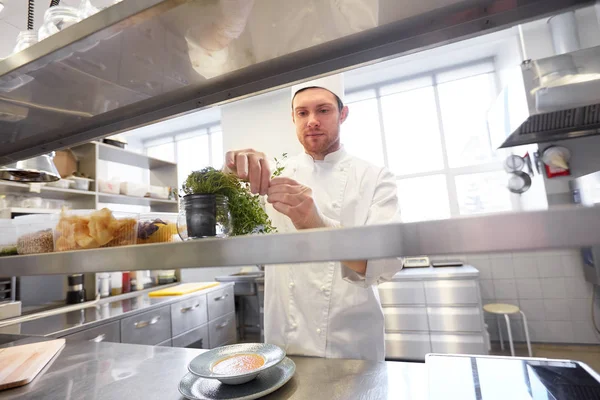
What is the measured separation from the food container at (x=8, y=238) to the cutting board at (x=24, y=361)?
1.20ft

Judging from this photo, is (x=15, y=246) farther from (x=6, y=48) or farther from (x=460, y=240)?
(x=6, y=48)

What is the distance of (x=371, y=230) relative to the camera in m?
0.35

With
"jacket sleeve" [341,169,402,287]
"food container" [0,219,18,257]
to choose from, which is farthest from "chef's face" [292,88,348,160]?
"food container" [0,219,18,257]

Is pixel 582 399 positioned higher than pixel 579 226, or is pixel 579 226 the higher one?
pixel 579 226

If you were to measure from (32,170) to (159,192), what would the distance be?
7.52 feet

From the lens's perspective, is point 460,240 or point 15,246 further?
point 15,246

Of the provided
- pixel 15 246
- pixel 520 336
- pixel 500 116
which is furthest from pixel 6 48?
pixel 520 336

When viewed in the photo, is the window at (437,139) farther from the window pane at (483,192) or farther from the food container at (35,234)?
the food container at (35,234)

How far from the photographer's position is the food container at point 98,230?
69cm

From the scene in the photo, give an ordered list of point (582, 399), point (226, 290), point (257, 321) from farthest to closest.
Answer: point (257, 321)
point (226, 290)
point (582, 399)

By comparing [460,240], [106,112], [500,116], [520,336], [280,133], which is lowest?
[520,336]

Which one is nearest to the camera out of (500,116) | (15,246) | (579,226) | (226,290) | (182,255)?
(579,226)

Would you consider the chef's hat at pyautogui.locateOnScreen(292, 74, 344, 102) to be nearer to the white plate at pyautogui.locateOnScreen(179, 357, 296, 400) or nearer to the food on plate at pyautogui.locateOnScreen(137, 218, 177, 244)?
the food on plate at pyautogui.locateOnScreen(137, 218, 177, 244)

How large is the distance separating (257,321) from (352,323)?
11.2 feet
